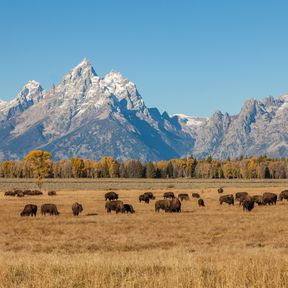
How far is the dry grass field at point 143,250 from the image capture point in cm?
1252

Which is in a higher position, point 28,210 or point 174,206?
point 174,206

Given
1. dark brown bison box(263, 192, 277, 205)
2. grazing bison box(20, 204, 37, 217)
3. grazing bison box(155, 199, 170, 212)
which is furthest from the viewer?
dark brown bison box(263, 192, 277, 205)

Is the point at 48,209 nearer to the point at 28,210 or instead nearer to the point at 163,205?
the point at 28,210

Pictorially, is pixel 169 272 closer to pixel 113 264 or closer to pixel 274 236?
pixel 113 264

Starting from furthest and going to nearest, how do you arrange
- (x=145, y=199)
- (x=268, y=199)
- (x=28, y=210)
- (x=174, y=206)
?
(x=145, y=199) → (x=268, y=199) → (x=174, y=206) → (x=28, y=210)

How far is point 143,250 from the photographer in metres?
24.5

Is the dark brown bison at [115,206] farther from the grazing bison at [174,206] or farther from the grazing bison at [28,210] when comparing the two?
the grazing bison at [28,210]

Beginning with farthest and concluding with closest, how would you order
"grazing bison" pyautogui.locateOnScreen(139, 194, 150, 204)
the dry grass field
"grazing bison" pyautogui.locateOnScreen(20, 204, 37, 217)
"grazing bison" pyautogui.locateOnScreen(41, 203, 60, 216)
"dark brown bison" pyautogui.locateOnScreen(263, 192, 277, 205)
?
"grazing bison" pyautogui.locateOnScreen(139, 194, 150, 204)
"dark brown bison" pyautogui.locateOnScreen(263, 192, 277, 205)
"grazing bison" pyautogui.locateOnScreen(41, 203, 60, 216)
"grazing bison" pyautogui.locateOnScreen(20, 204, 37, 217)
the dry grass field

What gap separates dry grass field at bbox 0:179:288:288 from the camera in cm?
1252

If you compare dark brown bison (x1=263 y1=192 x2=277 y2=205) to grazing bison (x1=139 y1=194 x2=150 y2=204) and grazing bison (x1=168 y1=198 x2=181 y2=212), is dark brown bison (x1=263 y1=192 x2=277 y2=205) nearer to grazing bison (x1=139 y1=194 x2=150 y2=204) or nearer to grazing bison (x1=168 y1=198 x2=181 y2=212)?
grazing bison (x1=168 y1=198 x2=181 y2=212)

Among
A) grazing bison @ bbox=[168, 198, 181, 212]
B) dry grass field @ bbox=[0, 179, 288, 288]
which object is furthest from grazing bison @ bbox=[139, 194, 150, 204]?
grazing bison @ bbox=[168, 198, 181, 212]

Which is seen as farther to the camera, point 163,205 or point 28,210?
point 163,205

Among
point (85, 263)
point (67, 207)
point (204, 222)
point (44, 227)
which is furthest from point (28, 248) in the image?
point (67, 207)

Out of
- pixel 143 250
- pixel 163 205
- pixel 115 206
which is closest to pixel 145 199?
pixel 163 205
